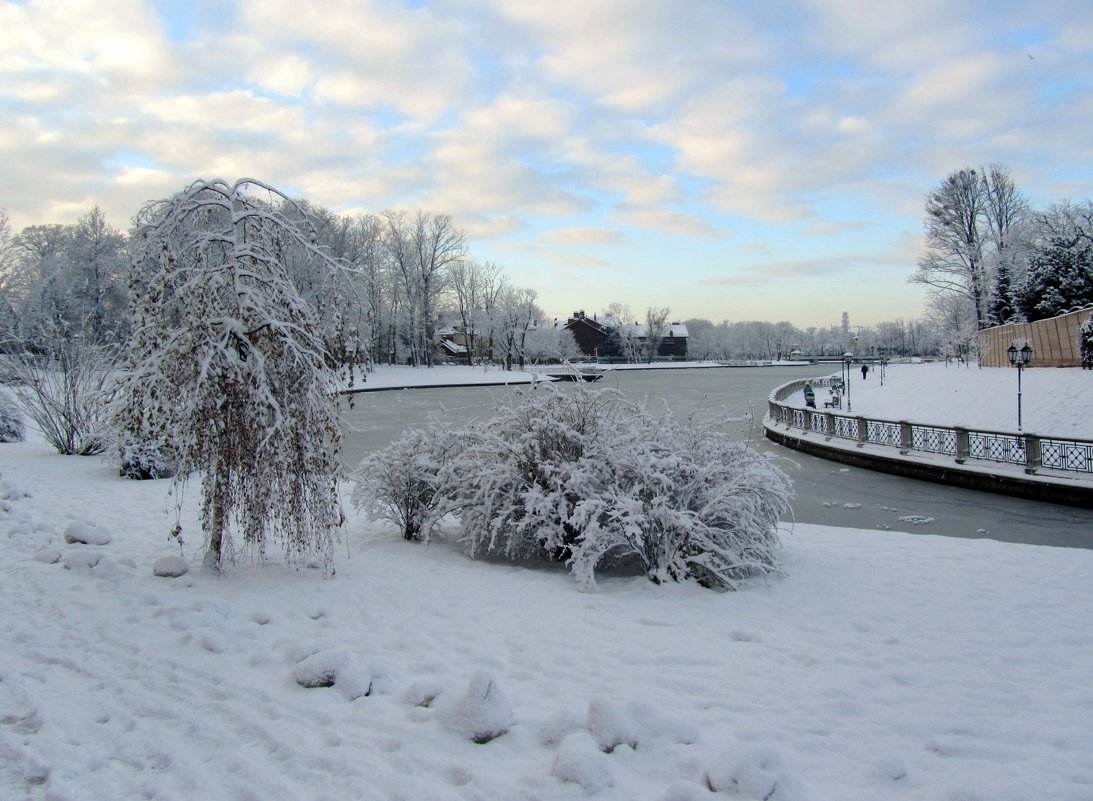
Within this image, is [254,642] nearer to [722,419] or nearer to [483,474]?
[483,474]

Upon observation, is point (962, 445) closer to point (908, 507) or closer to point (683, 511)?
point (908, 507)

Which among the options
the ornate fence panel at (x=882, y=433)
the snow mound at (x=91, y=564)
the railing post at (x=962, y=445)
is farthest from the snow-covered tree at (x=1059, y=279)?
the snow mound at (x=91, y=564)

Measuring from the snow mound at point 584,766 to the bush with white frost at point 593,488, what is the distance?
137 inches

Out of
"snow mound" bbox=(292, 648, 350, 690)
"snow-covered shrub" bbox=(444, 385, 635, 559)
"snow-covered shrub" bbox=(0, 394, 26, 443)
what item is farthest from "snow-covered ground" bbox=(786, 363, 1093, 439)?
"snow-covered shrub" bbox=(0, 394, 26, 443)

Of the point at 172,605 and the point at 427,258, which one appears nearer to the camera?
the point at 172,605

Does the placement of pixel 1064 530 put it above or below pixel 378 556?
below

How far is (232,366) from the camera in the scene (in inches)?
247

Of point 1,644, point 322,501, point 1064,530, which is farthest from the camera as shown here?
point 1064,530

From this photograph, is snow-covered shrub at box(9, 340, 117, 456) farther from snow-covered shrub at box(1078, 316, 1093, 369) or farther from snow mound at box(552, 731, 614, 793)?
snow-covered shrub at box(1078, 316, 1093, 369)

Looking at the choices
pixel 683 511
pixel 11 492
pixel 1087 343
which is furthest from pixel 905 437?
pixel 11 492

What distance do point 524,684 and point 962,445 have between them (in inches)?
682

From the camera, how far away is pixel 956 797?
3465mm

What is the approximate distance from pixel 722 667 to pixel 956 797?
183 cm

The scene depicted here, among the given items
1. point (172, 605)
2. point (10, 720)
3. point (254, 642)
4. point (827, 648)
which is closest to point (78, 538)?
point (172, 605)
